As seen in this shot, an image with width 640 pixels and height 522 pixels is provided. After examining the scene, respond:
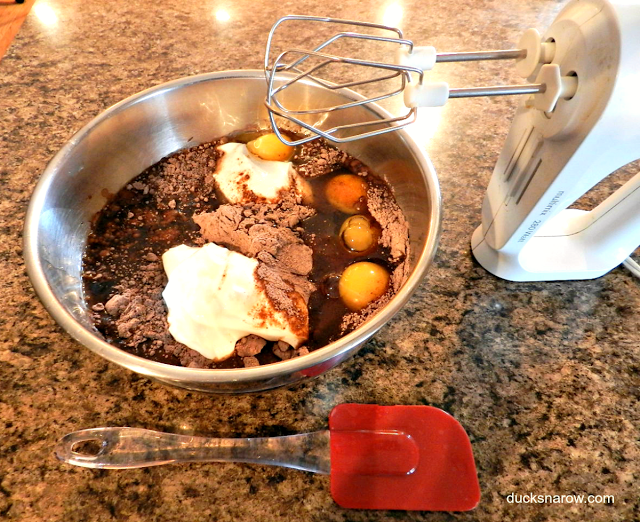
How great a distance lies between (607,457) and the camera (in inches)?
23.3

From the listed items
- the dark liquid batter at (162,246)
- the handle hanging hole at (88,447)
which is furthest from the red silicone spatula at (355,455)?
the dark liquid batter at (162,246)

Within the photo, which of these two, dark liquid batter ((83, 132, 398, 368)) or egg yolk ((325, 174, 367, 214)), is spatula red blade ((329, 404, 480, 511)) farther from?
egg yolk ((325, 174, 367, 214))

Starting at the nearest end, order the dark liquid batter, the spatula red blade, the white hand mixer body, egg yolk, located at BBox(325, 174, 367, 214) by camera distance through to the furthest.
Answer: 1. the white hand mixer body
2. the spatula red blade
3. the dark liquid batter
4. egg yolk, located at BBox(325, 174, 367, 214)

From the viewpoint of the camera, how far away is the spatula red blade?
1.81 ft

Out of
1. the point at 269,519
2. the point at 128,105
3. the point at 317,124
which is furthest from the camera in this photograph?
the point at 317,124

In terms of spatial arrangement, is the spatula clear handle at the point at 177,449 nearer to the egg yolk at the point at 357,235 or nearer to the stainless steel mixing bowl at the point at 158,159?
the stainless steel mixing bowl at the point at 158,159

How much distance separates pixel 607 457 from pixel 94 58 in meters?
1.36

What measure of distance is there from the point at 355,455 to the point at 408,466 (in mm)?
71

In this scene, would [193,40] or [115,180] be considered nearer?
[115,180]

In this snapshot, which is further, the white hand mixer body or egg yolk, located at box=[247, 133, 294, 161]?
egg yolk, located at box=[247, 133, 294, 161]

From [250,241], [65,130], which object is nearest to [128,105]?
[65,130]

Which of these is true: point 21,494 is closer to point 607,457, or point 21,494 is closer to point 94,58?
point 607,457

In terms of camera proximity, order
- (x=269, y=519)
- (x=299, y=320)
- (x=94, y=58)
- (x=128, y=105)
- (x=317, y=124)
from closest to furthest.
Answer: (x=269, y=519)
(x=299, y=320)
(x=128, y=105)
(x=317, y=124)
(x=94, y=58)

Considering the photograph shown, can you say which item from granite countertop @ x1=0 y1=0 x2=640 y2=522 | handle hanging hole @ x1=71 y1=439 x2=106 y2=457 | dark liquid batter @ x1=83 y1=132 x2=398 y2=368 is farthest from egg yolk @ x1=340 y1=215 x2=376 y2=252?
handle hanging hole @ x1=71 y1=439 x2=106 y2=457
